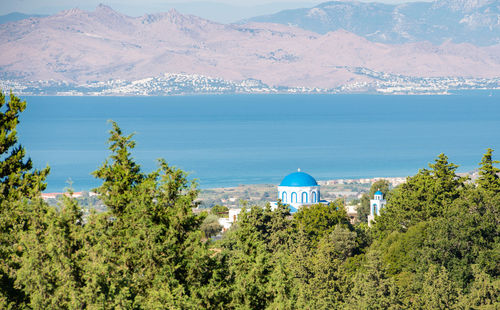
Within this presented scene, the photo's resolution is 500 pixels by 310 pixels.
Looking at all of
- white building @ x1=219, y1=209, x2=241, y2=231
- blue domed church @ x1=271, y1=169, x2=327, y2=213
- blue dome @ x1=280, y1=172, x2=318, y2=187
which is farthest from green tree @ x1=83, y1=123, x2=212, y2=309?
blue dome @ x1=280, y1=172, x2=318, y2=187

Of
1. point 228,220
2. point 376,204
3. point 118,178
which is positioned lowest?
point 118,178

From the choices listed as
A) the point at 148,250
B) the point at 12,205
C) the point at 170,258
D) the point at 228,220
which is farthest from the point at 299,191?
the point at 148,250

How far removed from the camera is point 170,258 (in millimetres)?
18109

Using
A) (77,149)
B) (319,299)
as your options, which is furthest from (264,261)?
(77,149)

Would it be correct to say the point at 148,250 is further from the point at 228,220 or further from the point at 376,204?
the point at 376,204

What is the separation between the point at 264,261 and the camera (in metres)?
21.5

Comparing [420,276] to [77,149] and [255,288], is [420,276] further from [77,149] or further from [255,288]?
[77,149]

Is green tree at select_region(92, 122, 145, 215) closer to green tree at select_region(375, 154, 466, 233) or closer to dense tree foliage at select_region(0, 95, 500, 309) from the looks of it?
dense tree foliage at select_region(0, 95, 500, 309)

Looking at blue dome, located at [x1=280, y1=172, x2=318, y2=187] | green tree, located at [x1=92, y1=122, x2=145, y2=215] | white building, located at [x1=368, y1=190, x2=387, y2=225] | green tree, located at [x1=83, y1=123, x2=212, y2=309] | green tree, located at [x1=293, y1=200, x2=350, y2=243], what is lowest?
green tree, located at [x1=83, y1=123, x2=212, y2=309]

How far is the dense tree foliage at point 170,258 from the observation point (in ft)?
51.1

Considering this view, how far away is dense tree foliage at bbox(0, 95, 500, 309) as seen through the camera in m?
15.6

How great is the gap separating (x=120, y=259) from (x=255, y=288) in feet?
11.6

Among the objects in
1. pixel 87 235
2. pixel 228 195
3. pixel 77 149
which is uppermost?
pixel 77 149

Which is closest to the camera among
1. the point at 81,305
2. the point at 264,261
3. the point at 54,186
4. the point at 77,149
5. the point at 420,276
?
the point at 81,305
